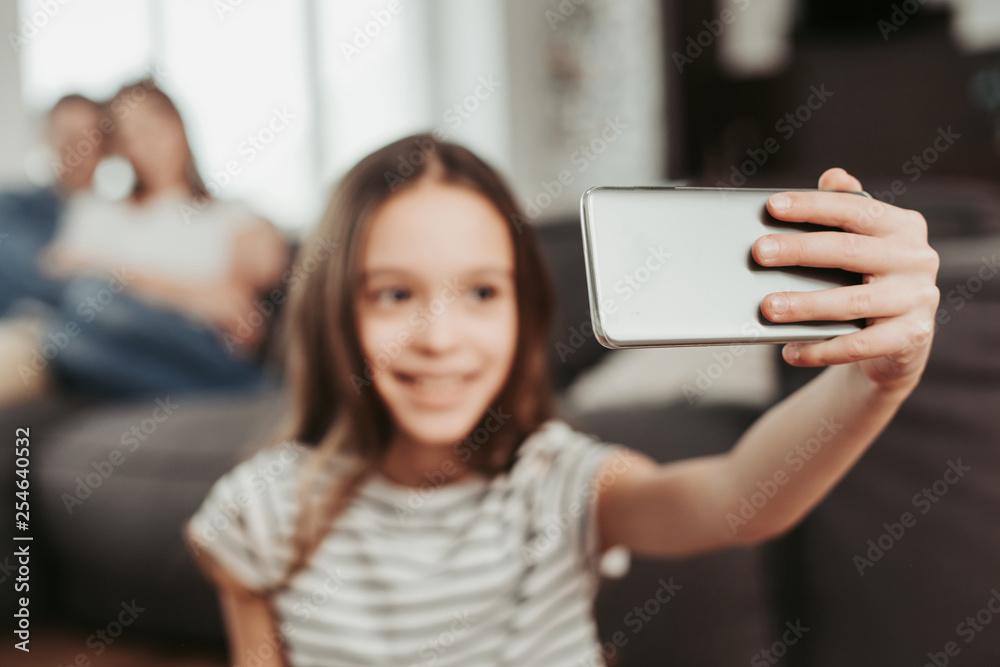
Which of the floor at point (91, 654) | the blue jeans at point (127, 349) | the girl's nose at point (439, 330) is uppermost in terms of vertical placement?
the girl's nose at point (439, 330)

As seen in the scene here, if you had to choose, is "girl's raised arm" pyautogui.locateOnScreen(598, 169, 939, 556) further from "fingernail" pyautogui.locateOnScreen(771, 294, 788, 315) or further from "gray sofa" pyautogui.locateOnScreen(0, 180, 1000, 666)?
"gray sofa" pyautogui.locateOnScreen(0, 180, 1000, 666)

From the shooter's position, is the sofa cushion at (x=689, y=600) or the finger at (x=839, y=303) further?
the sofa cushion at (x=689, y=600)

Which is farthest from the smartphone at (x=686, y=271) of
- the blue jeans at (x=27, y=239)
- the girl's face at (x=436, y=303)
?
the blue jeans at (x=27, y=239)

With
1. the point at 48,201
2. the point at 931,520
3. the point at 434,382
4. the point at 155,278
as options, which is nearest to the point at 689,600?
the point at 931,520

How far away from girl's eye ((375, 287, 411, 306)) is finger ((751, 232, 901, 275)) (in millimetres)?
147

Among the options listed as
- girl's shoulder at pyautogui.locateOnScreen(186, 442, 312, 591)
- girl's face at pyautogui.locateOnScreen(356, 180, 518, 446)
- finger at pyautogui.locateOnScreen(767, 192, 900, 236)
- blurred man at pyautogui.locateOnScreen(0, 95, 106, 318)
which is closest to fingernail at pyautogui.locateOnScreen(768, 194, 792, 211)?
finger at pyautogui.locateOnScreen(767, 192, 900, 236)

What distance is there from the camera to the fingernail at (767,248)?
0.19m

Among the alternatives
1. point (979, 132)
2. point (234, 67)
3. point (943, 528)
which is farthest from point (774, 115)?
point (943, 528)

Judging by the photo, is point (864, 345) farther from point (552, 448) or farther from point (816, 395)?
point (552, 448)

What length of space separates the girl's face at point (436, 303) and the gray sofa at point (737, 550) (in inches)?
5.2

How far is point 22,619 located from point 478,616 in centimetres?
20

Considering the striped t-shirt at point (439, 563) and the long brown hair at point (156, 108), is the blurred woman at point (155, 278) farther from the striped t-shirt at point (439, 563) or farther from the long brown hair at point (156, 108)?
the striped t-shirt at point (439, 563)

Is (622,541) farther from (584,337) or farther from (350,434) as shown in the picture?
(584,337)

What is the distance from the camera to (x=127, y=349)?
0.48m
